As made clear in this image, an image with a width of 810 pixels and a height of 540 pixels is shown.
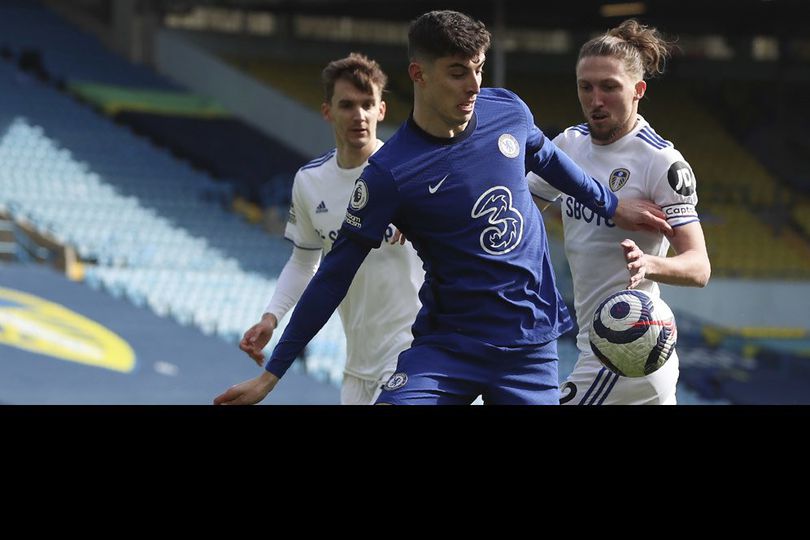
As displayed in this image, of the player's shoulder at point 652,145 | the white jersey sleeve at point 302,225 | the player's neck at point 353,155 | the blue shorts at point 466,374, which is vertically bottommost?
the blue shorts at point 466,374

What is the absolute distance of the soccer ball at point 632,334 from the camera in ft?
15.5

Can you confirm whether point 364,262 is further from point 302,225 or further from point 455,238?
point 455,238

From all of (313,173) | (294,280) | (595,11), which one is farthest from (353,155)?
(595,11)

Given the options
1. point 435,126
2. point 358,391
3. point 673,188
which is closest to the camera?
point 435,126

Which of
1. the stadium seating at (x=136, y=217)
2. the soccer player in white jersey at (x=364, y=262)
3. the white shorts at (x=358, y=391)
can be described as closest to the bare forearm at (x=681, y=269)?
the soccer player in white jersey at (x=364, y=262)

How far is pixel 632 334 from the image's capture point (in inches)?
185

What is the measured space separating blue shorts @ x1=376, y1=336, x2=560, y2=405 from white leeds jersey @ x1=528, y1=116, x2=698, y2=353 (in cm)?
90

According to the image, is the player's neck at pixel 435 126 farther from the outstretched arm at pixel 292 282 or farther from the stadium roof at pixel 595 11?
the stadium roof at pixel 595 11

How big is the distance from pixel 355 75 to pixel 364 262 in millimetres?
875

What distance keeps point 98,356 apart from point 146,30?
1378cm

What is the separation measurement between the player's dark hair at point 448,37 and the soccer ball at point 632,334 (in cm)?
106

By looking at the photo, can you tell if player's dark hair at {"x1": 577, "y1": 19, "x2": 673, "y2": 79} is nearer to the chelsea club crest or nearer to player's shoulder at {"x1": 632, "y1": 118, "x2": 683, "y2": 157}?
player's shoulder at {"x1": 632, "y1": 118, "x2": 683, "y2": 157}
